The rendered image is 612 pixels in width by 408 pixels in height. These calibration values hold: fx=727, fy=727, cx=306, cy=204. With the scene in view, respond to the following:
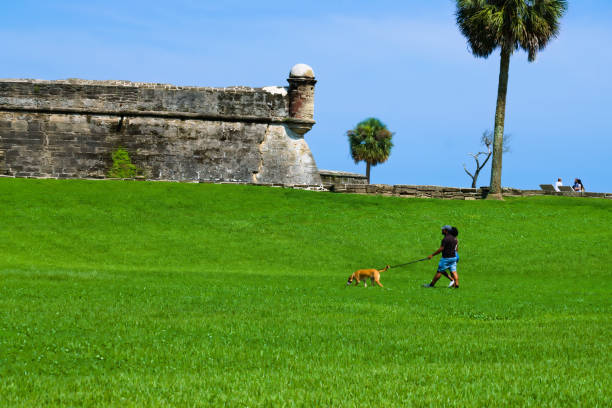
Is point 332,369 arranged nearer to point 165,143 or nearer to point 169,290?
point 169,290

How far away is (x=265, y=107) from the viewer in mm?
35094

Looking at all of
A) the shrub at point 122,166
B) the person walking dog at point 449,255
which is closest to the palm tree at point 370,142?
the shrub at point 122,166

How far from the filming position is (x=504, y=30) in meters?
35.9

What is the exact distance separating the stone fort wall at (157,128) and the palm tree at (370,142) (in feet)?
96.7

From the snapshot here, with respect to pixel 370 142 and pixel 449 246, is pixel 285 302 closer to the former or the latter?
pixel 449 246

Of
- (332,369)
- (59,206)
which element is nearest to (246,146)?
(59,206)

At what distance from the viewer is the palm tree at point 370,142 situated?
2527 inches

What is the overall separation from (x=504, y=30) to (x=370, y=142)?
2908 centimetres

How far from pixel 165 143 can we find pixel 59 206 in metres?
8.04

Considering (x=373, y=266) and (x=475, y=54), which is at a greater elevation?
(x=475, y=54)

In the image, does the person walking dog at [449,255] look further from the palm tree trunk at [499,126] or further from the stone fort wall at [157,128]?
the palm tree trunk at [499,126]

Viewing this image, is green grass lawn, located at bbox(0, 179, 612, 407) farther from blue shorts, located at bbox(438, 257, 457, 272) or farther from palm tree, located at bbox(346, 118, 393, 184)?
palm tree, located at bbox(346, 118, 393, 184)

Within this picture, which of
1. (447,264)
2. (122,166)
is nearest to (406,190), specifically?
(122,166)

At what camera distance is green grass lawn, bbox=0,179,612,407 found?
264 inches
